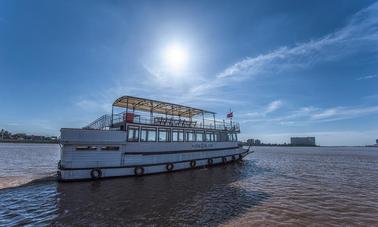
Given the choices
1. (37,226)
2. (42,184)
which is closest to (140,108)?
(42,184)

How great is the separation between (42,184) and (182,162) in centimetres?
1208

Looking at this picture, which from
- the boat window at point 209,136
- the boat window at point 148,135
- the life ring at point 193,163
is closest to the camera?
the boat window at point 148,135

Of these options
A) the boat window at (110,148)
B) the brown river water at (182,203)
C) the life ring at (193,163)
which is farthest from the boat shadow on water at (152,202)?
the life ring at (193,163)

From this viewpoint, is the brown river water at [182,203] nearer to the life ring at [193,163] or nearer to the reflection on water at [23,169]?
the reflection on water at [23,169]

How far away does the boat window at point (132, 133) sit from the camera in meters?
18.7

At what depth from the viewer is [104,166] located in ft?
55.6

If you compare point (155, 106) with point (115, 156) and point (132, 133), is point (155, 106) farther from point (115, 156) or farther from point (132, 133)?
point (115, 156)

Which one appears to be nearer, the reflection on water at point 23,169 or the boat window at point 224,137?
the reflection on water at point 23,169

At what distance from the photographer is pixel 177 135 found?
22.6 meters

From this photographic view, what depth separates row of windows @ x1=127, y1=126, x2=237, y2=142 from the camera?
62.7 ft

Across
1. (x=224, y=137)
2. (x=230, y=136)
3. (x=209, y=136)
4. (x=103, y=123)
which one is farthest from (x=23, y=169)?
(x=230, y=136)

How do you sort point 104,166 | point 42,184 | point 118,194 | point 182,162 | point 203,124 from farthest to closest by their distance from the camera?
point 203,124 < point 182,162 < point 104,166 < point 42,184 < point 118,194

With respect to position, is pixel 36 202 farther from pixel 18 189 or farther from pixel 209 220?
pixel 209 220

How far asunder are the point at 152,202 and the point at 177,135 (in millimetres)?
11644
